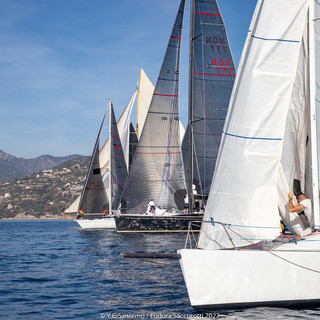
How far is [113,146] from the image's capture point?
33.6m

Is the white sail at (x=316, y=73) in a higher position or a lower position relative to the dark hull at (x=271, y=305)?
higher

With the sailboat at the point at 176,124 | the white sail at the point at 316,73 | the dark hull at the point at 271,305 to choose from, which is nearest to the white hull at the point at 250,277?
the dark hull at the point at 271,305

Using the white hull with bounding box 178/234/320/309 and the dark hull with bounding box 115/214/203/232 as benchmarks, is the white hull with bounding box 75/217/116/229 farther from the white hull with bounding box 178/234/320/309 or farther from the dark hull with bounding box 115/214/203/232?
the white hull with bounding box 178/234/320/309

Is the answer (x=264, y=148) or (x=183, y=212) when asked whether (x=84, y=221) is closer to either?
(x=183, y=212)

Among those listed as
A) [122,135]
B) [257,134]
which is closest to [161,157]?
[122,135]

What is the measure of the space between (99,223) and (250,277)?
84.7 ft

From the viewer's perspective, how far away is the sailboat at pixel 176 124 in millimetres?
25188

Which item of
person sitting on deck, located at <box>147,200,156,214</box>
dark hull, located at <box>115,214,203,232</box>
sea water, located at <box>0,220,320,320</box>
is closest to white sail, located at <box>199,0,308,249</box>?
sea water, located at <box>0,220,320,320</box>

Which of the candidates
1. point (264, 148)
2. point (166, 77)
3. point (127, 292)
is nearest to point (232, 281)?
point (264, 148)

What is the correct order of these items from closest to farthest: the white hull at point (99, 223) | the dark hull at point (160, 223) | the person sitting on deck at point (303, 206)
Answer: the person sitting on deck at point (303, 206) → the dark hull at point (160, 223) → the white hull at point (99, 223)

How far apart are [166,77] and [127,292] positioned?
1700 cm

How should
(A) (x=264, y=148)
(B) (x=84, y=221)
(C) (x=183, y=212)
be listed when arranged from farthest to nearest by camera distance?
(B) (x=84, y=221) < (C) (x=183, y=212) < (A) (x=264, y=148)

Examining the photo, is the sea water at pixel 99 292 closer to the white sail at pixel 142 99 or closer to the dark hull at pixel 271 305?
the dark hull at pixel 271 305

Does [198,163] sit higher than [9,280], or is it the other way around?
[198,163]
